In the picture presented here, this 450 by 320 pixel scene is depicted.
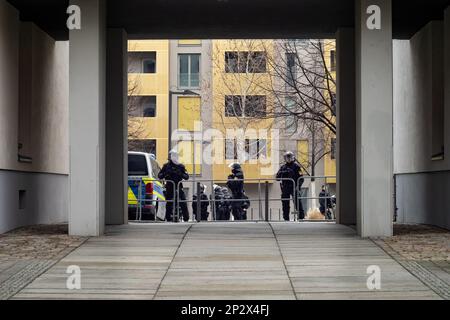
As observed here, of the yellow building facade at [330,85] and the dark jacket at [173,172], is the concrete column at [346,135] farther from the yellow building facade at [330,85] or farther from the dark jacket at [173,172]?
the yellow building facade at [330,85]

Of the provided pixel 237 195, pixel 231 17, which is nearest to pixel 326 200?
pixel 237 195

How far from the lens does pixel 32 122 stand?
17438 millimetres

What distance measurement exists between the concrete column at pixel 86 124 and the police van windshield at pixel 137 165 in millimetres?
8956

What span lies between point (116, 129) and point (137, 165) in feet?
20.1

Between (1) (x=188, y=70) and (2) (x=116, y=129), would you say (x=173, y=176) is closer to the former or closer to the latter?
(2) (x=116, y=129)

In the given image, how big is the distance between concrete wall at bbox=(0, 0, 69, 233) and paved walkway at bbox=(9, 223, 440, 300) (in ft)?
7.42

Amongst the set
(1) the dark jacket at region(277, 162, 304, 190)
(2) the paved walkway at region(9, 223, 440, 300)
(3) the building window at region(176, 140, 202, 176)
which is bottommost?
(2) the paved walkway at region(9, 223, 440, 300)

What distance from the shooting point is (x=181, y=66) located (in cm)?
5694

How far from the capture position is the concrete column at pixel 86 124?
14.2 meters

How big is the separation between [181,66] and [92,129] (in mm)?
42981

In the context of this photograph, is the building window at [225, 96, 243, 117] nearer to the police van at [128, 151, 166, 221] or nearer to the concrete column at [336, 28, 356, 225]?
the police van at [128, 151, 166, 221]

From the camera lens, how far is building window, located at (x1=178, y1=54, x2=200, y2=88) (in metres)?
56.4

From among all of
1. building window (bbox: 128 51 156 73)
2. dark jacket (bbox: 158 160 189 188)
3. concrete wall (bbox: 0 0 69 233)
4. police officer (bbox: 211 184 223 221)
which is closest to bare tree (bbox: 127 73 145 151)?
building window (bbox: 128 51 156 73)
